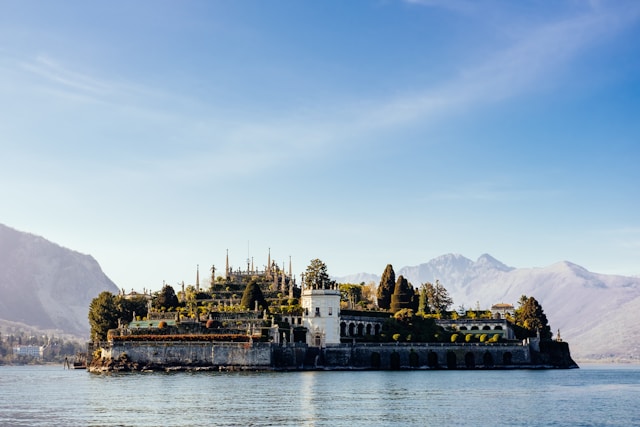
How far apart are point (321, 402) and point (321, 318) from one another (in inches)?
2483

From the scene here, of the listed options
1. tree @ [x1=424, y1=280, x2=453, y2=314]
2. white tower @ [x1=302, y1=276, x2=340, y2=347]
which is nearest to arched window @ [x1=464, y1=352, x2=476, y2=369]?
white tower @ [x1=302, y1=276, x2=340, y2=347]

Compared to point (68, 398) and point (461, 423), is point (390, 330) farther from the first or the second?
point (461, 423)

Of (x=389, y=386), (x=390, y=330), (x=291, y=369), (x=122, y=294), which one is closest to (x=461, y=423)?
(x=389, y=386)

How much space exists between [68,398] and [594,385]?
64.4m

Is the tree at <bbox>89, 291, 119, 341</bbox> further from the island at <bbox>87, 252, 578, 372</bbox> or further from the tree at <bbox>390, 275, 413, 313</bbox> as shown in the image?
the tree at <bbox>390, 275, 413, 313</bbox>

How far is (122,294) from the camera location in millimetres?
175000

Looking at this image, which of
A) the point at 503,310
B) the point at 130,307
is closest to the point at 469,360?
the point at 503,310

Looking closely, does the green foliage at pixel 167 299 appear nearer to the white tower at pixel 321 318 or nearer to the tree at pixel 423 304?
the white tower at pixel 321 318

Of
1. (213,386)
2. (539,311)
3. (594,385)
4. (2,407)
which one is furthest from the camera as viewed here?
(539,311)

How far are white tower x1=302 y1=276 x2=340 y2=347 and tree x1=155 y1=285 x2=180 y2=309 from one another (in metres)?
26.6

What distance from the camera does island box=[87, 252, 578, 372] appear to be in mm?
130875

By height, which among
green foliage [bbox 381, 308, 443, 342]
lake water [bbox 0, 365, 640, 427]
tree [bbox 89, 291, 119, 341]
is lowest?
lake water [bbox 0, 365, 640, 427]

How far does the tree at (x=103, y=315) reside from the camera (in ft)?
515

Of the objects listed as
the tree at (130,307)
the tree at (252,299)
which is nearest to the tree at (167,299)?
the tree at (130,307)
